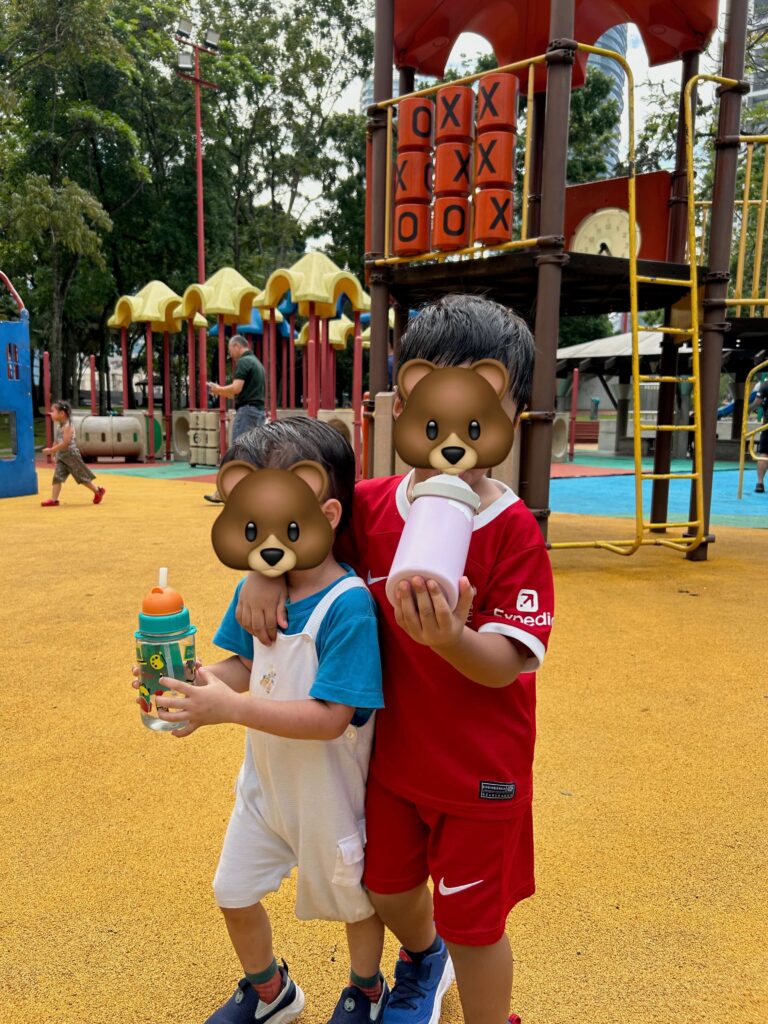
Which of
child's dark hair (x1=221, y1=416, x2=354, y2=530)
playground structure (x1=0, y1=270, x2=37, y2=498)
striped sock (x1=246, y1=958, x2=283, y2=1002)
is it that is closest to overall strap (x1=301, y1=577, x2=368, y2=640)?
child's dark hair (x1=221, y1=416, x2=354, y2=530)

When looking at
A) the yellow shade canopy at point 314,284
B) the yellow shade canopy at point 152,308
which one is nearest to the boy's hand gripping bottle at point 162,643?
the yellow shade canopy at point 314,284

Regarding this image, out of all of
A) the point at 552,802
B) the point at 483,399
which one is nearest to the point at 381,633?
the point at 483,399

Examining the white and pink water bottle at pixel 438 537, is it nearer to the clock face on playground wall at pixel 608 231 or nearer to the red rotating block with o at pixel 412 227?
the red rotating block with o at pixel 412 227

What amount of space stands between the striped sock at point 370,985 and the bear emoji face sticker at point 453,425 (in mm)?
1028

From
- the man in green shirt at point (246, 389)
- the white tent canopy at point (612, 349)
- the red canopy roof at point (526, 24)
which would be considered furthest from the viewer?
the white tent canopy at point (612, 349)

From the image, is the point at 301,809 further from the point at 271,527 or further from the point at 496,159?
the point at 496,159

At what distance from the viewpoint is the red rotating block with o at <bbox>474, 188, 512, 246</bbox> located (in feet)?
16.7

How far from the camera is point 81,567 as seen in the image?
5703 mm

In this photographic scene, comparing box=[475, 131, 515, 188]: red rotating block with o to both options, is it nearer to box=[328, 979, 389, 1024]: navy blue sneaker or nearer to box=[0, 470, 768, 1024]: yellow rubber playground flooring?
box=[0, 470, 768, 1024]: yellow rubber playground flooring

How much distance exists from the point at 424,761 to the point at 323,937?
781 millimetres

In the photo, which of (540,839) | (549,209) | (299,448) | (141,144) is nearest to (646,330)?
(549,209)

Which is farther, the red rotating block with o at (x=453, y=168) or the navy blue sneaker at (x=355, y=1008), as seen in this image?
the red rotating block with o at (x=453, y=168)

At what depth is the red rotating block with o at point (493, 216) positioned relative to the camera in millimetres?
5094

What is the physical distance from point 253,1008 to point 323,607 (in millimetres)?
825
